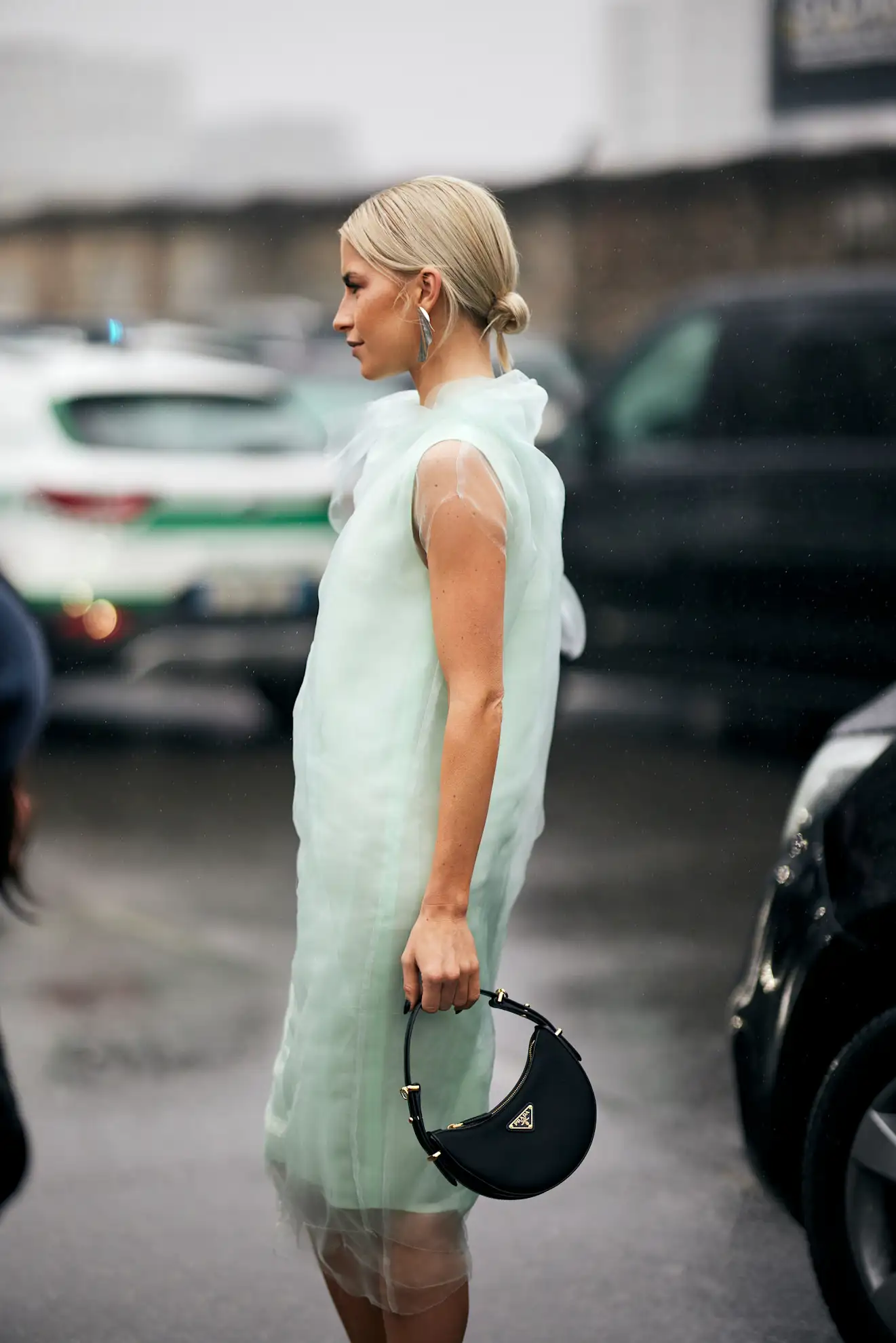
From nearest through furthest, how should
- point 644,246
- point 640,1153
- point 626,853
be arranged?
point 640,1153 → point 626,853 → point 644,246

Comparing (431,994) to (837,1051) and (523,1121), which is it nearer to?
(523,1121)

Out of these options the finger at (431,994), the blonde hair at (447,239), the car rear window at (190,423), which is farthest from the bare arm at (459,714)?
the car rear window at (190,423)

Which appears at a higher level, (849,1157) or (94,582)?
(849,1157)

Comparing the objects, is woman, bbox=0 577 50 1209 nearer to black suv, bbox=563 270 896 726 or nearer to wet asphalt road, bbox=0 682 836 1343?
wet asphalt road, bbox=0 682 836 1343

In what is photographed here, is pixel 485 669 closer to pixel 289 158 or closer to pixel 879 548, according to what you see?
pixel 879 548

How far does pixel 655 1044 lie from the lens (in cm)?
461

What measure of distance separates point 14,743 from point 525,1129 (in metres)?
0.73

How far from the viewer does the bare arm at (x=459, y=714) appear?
2.21 m

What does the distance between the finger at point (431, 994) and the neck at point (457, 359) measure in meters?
0.71

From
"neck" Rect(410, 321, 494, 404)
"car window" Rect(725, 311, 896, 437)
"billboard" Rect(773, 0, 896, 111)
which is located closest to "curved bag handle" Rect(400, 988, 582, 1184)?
"neck" Rect(410, 321, 494, 404)

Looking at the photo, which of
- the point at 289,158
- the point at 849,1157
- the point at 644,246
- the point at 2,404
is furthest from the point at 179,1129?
the point at 289,158

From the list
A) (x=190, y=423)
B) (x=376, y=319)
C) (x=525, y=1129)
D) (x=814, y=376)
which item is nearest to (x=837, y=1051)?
(x=525, y=1129)

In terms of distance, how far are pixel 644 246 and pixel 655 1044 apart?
1832 centimetres

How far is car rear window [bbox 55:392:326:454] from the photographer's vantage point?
8516mm
